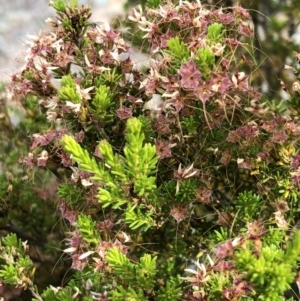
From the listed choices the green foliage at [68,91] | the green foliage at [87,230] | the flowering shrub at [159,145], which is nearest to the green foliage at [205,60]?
the flowering shrub at [159,145]

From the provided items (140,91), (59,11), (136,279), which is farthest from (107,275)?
(59,11)

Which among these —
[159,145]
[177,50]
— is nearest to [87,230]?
[159,145]

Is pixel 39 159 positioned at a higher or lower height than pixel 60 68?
lower

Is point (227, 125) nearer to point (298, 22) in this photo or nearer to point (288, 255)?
point (288, 255)

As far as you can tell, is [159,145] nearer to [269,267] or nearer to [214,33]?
[214,33]

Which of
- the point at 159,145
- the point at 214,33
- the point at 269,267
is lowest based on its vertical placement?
the point at 269,267

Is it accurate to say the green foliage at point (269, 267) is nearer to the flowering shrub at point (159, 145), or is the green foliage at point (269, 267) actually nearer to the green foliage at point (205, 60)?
the flowering shrub at point (159, 145)

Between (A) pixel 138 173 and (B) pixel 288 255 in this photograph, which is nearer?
(B) pixel 288 255

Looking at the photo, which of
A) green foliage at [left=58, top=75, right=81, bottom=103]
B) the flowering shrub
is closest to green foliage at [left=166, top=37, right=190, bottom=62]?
the flowering shrub
